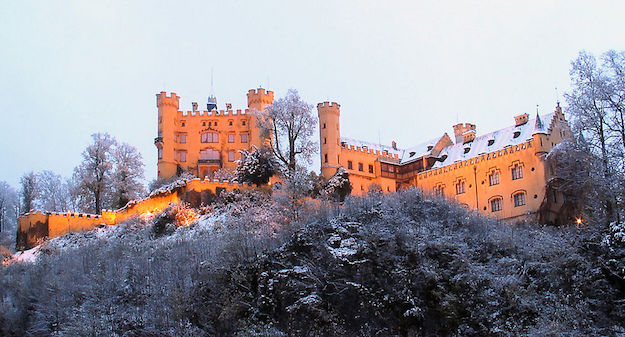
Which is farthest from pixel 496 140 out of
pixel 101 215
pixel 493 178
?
pixel 101 215

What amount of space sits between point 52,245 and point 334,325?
25.3 metres

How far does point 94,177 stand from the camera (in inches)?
2323

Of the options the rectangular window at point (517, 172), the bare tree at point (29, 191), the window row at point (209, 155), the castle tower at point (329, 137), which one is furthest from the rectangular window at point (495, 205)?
the bare tree at point (29, 191)

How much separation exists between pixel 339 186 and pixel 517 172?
12870 millimetres

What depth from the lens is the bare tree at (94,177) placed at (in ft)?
193

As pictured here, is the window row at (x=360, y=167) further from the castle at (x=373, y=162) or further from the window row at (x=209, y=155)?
the window row at (x=209, y=155)

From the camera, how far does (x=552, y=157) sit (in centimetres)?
4866

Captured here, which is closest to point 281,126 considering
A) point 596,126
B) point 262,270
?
point 262,270

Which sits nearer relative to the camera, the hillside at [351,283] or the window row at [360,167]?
the hillside at [351,283]

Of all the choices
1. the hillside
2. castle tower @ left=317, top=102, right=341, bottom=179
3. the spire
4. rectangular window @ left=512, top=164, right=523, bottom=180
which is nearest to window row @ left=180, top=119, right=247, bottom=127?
castle tower @ left=317, top=102, right=341, bottom=179

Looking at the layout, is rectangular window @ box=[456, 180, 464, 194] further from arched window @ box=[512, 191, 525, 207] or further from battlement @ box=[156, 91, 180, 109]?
battlement @ box=[156, 91, 180, 109]

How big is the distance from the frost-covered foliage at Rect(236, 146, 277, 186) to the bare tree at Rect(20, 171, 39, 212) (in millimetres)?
23597

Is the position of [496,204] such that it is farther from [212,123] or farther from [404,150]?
[212,123]

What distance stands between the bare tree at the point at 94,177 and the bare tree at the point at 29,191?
25.5 ft
